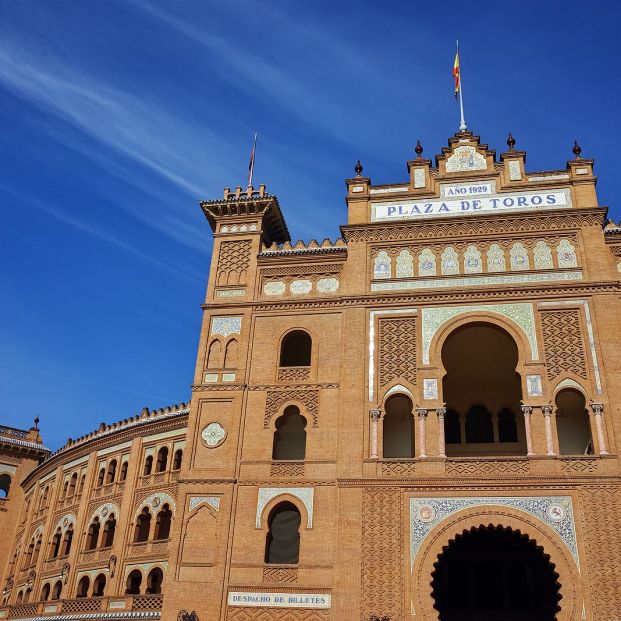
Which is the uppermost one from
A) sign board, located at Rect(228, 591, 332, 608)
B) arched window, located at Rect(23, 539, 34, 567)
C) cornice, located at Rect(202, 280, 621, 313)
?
cornice, located at Rect(202, 280, 621, 313)

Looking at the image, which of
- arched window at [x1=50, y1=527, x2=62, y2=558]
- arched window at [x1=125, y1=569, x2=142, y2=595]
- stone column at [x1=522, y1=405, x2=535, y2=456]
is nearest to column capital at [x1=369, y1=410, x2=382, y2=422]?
stone column at [x1=522, y1=405, x2=535, y2=456]

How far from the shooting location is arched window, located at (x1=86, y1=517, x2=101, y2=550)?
31.0 metres

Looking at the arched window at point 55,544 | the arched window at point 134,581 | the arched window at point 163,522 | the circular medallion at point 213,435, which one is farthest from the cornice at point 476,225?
the arched window at point 55,544

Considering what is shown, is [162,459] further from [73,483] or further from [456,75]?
[456,75]

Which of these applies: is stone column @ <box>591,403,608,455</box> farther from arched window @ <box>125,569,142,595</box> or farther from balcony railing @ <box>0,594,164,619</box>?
arched window @ <box>125,569,142,595</box>

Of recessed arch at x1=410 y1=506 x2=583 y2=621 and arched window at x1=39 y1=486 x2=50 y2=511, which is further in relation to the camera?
arched window at x1=39 y1=486 x2=50 y2=511

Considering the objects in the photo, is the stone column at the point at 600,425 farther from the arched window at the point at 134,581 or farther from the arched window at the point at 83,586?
the arched window at the point at 83,586

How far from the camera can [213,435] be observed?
2303 cm

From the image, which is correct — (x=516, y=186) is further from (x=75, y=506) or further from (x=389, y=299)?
(x=75, y=506)

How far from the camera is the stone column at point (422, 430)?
840 inches

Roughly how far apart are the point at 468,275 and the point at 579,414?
6087 millimetres

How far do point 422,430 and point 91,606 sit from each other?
14.6 metres

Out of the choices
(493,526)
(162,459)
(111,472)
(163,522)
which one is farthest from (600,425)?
(111,472)

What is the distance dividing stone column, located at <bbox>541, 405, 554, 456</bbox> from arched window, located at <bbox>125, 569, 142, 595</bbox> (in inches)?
633
